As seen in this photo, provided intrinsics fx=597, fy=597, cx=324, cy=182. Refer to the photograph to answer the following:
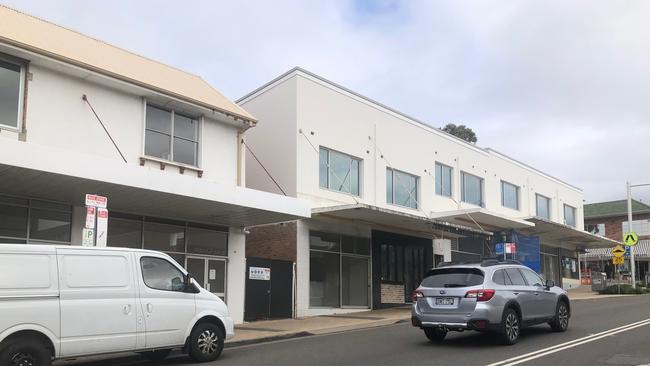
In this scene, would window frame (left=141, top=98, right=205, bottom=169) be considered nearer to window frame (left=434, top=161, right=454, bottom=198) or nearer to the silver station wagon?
the silver station wagon

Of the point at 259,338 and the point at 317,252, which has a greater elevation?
the point at 317,252

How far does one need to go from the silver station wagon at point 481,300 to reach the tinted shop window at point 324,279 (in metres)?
8.97

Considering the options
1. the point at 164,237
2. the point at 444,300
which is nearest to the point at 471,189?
the point at 164,237

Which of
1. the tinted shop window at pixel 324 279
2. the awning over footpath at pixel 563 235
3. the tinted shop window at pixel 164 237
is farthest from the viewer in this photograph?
the awning over footpath at pixel 563 235

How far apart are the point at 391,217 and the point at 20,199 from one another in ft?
40.7

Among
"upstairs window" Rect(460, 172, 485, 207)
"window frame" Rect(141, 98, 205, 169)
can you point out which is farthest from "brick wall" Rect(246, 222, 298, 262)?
"upstairs window" Rect(460, 172, 485, 207)

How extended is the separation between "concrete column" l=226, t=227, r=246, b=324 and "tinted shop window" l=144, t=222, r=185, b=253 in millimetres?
1748

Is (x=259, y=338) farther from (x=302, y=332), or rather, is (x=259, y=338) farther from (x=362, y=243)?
(x=362, y=243)

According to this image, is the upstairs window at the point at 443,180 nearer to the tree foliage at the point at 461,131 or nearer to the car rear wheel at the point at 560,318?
the car rear wheel at the point at 560,318

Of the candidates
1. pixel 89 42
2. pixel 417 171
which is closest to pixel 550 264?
pixel 417 171

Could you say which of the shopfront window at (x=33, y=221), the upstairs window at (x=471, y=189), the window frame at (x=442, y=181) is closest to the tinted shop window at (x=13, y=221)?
the shopfront window at (x=33, y=221)

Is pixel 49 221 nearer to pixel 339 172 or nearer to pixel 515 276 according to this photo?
pixel 515 276

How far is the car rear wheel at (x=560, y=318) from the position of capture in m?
13.6

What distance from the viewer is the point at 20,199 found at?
540 inches
